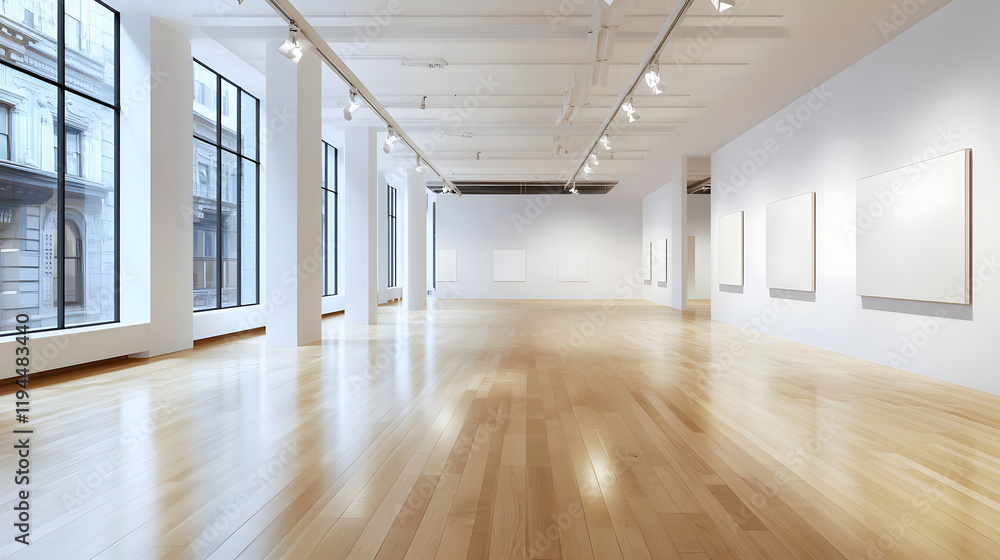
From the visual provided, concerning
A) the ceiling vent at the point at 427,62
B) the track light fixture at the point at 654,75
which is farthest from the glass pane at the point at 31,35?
the track light fixture at the point at 654,75

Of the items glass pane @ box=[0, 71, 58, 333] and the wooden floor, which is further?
glass pane @ box=[0, 71, 58, 333]

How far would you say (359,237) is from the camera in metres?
A: 11.8

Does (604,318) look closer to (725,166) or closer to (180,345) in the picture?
(725,166)

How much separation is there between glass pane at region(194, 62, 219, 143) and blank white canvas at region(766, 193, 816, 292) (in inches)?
382

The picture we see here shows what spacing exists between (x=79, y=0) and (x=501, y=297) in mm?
16952

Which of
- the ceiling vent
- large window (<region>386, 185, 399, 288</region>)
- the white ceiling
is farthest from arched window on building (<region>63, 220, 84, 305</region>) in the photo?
large window (<region>386, 185, 399, 288</region>)

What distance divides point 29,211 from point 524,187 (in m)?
17.0

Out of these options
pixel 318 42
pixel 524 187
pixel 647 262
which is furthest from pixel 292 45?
pixel 647 262

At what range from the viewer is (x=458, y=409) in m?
4.62

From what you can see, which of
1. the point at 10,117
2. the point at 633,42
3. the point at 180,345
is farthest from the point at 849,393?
the point at 10,117

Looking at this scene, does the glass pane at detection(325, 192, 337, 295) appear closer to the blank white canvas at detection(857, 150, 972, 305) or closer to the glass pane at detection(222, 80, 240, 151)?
the glass pane at detection(222, 80, 240, 151)

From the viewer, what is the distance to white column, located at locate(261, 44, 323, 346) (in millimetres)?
8188

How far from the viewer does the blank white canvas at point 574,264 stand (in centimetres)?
2238

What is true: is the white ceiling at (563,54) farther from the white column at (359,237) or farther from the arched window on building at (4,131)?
the arched window on building at (4,131)
